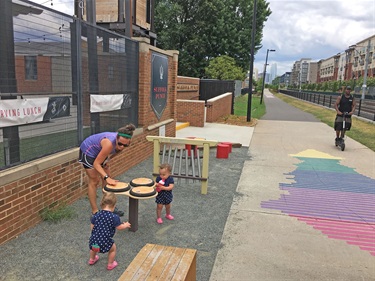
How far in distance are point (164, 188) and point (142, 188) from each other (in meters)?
0.44

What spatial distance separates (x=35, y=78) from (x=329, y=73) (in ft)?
483

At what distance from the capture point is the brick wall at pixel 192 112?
15.2 meters

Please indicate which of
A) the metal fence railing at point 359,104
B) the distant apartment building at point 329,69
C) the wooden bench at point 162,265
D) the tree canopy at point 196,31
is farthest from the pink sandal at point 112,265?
the distant apartment building at point 329,69

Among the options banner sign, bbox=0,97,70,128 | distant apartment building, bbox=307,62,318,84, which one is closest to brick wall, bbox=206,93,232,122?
banner sign, bbox=0,97,70,128

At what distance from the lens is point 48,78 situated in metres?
4.77

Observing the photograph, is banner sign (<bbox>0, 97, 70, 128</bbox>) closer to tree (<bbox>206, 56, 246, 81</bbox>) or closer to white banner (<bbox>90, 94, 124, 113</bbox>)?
white banner (<bbox>90, 94, 124, 113</bbox>)

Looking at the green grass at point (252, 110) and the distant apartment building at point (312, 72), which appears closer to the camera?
the green grass at point (252, 110)

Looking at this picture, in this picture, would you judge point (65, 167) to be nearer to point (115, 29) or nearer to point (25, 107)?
point (25, 107)

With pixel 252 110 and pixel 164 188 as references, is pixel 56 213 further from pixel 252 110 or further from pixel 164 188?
pixel 252 110

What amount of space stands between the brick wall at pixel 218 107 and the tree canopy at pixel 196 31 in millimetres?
14051

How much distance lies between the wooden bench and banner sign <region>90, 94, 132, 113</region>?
11.3 ft

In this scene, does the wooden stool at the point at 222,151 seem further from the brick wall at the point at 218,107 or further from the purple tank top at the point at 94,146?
the brick wall at the point at 218,107

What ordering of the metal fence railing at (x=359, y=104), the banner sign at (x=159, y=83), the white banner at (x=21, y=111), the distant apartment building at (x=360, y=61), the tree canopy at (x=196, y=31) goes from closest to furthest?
the white banner at (x=21, y=111) → the banner sign at (x=159, y=83) → the metal fence railing at (x=359, y=104) → the tree canopy at (x=196, y=31) → the distant apartment building at (x=360, y=61)

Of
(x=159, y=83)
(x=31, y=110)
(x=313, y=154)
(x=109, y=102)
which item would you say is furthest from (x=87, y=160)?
(x=313, y=154)
